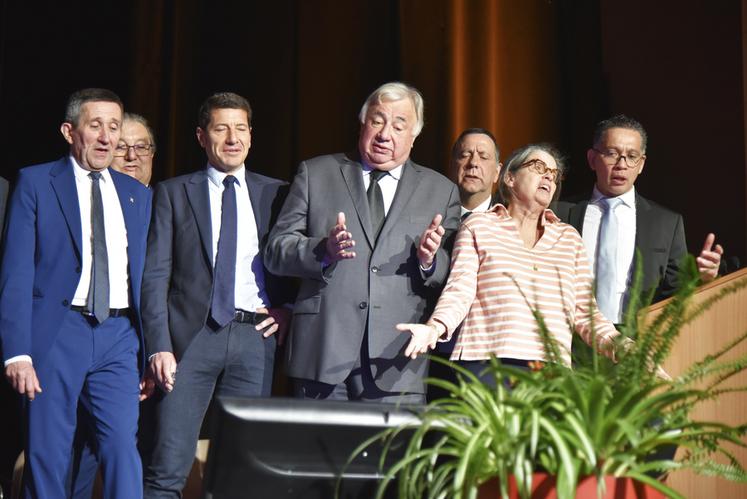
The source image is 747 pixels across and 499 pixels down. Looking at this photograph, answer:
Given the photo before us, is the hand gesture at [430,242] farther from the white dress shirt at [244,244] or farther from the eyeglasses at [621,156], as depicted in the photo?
the eyeglasses at [621,156]

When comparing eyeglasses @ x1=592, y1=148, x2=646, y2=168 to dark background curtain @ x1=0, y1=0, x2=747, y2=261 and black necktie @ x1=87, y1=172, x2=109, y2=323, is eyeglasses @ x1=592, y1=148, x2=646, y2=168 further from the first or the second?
black necktie @ x1=87, y1=172, x2=109, y2=323

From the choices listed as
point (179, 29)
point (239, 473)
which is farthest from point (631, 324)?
point (179, 29)

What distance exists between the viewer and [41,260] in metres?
2.82

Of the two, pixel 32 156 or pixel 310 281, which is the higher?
pixel 32 156

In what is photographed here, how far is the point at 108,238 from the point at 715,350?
67.9 inches

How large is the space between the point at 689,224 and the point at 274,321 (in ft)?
6.42

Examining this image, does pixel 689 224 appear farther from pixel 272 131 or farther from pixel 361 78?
pixel 272 131

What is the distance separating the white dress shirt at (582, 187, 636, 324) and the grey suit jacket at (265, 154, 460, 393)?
56 cm

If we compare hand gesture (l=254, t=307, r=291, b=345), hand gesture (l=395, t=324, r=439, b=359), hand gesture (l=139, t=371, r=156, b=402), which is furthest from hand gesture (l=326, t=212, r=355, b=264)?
hand gesture (l=139, t=371, r=156, b=402)

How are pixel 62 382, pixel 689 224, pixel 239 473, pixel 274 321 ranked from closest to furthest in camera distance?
pixel 239 473
pixel 62 382
pixel 274 321
pixel 689 224

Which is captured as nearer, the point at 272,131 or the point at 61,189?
the point at 61,189

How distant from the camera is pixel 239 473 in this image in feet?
4.28

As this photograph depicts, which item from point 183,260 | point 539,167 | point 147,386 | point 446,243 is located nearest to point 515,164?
point 539,167

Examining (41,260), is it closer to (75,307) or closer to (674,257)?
(75,307)
